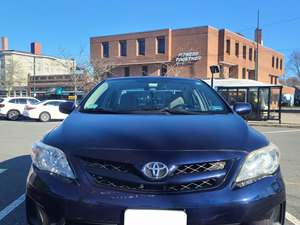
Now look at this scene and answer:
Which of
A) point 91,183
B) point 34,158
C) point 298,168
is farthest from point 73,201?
point 298,168

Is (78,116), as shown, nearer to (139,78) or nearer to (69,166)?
(69,166)

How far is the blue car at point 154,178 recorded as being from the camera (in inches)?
114

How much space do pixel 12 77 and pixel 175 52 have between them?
1033 inches

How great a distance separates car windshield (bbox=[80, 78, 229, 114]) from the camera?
4461 mm

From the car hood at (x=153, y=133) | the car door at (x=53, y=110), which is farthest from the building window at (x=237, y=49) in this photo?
the car hood at (x=153, y=133)

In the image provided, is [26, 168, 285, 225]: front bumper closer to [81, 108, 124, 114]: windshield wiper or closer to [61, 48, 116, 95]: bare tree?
[81, 108, 124, 114]: windshield wiper

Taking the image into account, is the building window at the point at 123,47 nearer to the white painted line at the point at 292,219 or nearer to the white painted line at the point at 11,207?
the white painted line at the point at 11,207

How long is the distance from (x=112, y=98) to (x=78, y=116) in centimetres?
83

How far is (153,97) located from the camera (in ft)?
16.0

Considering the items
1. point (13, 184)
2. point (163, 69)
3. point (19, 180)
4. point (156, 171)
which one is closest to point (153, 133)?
point (156, 171)

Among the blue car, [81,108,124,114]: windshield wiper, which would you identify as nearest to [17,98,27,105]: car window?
[81,108,124,114]: windshield wiper

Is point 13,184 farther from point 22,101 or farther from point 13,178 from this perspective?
point 22,101

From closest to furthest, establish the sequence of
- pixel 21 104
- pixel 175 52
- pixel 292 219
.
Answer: pixel 292 219, pixel 21 104, pixel 175 52

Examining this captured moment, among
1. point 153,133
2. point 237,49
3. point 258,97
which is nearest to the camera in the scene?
point 153,133
